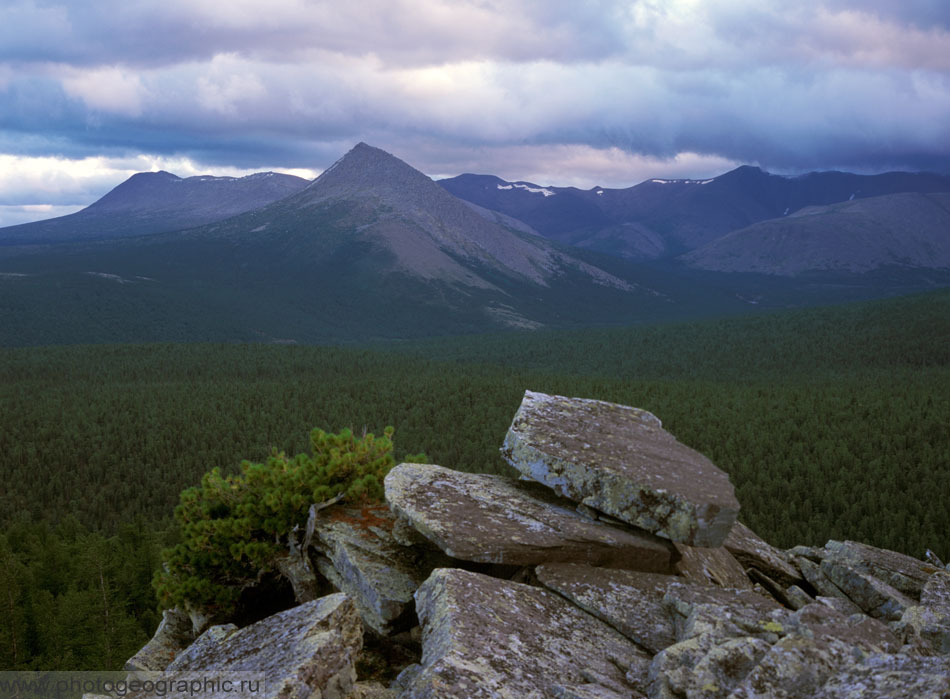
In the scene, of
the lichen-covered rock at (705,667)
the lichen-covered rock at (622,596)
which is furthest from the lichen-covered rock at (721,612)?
the lichen-covered rock at (705,667)

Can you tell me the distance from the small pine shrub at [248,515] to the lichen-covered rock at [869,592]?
9.43m

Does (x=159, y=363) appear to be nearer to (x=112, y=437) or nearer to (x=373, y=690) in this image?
(x=112, y=437)

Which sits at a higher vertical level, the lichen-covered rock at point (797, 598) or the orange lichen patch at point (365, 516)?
the orange lichen patch at point (365, 516)

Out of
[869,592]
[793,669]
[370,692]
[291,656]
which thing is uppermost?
[793,669]

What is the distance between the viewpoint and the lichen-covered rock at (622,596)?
35.3 feet

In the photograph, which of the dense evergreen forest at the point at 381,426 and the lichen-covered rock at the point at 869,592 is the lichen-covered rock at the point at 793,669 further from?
the dense evergreen forest at the point at 381,426

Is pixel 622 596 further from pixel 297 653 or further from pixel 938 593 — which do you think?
pixel 938 593

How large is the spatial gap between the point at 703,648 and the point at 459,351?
505ft

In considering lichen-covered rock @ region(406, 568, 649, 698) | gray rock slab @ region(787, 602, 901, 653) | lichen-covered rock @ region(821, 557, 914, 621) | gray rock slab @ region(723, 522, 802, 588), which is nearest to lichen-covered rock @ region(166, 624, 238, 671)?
lichen-covered rock @ region(406, 568, 649, 698)

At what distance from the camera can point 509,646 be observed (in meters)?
9.45

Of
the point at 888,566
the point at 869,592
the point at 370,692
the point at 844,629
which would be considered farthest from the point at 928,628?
the point at 370,692

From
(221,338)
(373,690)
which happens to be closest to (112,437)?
(373,690)

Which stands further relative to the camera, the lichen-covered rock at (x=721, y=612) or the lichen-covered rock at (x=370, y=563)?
the lichen-covered rock at (x=370, y=563)

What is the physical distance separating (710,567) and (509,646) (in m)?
5.79
